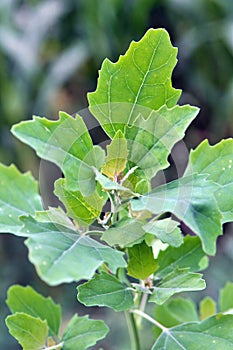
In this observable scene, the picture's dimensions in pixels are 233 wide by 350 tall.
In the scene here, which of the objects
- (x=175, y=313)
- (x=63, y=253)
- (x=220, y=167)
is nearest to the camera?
(x=63, y=253)

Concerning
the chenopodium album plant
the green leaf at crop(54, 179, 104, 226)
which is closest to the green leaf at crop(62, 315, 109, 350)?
the chenopodium album plant

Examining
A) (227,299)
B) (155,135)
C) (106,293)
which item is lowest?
(227,299)

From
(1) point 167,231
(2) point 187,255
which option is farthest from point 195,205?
(2) point 187,255

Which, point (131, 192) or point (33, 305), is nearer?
point (131, 192)

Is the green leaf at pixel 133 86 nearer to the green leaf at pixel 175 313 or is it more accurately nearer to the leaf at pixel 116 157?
the leaf at pixel 116 157

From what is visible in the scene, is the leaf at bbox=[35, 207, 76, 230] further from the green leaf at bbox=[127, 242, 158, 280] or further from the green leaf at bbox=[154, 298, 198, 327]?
the green leaf at bbox=[154, 298, 198, 327]

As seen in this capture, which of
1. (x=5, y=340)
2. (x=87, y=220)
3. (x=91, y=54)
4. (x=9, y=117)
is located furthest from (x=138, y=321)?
(x=91, y=54)

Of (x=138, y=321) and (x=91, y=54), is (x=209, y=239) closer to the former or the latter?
(x=138, y=321)

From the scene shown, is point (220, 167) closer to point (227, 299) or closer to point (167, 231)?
point (167, 231)
